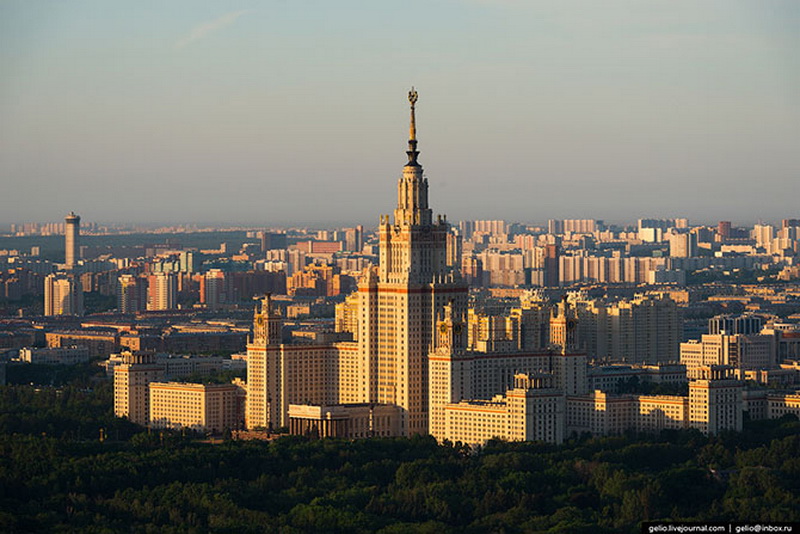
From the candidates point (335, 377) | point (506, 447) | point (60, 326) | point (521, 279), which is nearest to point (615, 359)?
point (335, 377)

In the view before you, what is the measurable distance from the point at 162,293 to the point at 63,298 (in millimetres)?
7147

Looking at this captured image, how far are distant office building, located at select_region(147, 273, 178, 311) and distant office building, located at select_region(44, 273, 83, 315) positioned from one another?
16.1 ft

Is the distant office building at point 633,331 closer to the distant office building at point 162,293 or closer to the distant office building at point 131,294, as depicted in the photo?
the distant office building at point 131,294

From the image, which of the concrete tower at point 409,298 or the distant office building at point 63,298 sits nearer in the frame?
the concrete tower at point 409,298

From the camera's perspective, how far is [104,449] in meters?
55.6

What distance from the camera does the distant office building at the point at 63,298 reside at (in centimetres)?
11738

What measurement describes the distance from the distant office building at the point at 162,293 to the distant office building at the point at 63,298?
16.1 ft

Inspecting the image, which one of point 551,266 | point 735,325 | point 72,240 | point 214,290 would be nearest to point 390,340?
point 735,325

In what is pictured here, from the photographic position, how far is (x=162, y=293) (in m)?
123

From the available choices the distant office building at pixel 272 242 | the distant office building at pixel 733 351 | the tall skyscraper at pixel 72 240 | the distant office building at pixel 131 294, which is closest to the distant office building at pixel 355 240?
the distant office building at pixel 272 242

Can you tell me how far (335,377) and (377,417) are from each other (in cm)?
342

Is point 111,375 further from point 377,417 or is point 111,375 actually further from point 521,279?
point 521,279

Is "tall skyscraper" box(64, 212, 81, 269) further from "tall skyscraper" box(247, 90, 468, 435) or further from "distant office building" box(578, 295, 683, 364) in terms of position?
"tall skyscraper" box(247, 90, 468, 435)

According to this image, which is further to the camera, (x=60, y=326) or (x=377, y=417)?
(x=60, y=326)
